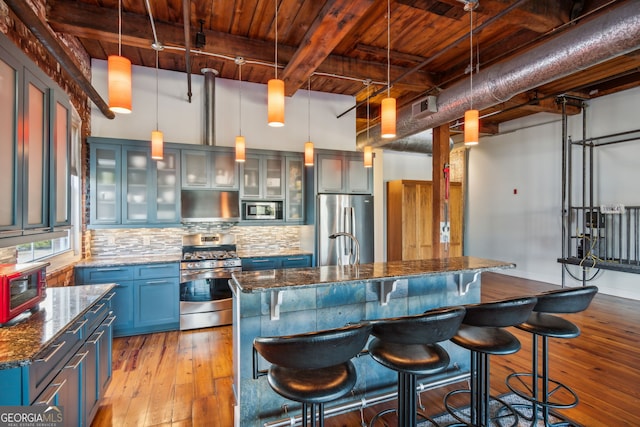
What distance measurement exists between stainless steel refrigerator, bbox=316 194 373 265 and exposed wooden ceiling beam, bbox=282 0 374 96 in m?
1.83

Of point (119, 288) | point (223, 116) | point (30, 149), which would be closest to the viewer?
point (30, 149)

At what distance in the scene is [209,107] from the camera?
4770mm

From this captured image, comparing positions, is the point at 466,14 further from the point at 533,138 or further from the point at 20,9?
the point at 533,138

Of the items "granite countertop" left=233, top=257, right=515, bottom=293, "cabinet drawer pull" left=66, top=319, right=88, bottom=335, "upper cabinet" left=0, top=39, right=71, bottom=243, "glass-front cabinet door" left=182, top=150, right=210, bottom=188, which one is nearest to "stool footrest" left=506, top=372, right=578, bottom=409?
"granite countertop" left=233, top=257, right=515, bottom=293

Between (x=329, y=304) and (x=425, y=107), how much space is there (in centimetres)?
309

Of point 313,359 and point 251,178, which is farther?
point 251,178

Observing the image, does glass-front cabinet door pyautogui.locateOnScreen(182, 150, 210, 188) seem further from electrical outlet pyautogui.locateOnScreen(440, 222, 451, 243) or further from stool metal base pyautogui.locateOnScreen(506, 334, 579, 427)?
stool metal base pyautogui.locateOnScreen(506, 334, 579, 427)

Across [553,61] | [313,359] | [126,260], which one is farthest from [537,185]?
[126,260]

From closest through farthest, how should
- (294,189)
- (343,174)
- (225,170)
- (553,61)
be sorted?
1. (553,61)
2. (225,170)
3. (294,189)
4. (343,174)

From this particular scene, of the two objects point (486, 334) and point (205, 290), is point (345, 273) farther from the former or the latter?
point (205, 290)

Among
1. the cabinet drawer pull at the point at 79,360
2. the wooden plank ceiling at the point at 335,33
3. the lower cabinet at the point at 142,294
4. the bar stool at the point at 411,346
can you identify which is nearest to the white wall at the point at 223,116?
the wooden plank ceiling at the point at 335,33

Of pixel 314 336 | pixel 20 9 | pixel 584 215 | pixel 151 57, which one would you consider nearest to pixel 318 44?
pixel 20 9

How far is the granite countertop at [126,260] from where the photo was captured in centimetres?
378

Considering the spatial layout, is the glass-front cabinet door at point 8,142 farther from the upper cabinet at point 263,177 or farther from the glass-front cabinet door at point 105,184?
the upper cabinet at point 263,177
